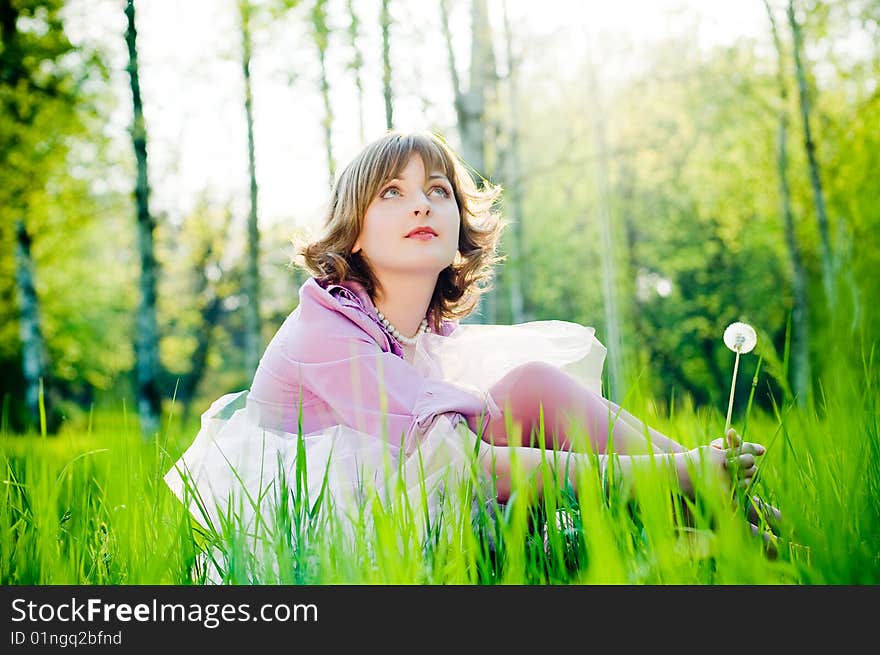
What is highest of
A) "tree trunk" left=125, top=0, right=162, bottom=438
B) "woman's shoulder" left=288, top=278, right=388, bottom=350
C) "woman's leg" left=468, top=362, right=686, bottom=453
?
"tree trunk" left=125, top=0, right=162, bottom=438

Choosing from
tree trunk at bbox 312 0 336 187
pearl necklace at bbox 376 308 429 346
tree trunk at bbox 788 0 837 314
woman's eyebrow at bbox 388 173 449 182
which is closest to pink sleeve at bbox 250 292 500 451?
pearl necklace at bbox 376 308 429 346

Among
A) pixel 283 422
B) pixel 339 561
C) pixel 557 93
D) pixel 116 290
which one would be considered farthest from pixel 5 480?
pixel 116 290

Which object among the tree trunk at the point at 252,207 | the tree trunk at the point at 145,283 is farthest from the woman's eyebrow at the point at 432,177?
the tree trunk at the point at 252,207

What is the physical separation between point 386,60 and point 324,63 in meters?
1.74

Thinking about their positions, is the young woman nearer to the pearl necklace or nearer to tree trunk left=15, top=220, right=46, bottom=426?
the pearl necklace

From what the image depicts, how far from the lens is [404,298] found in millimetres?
2176

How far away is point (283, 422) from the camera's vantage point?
2035 millimetres

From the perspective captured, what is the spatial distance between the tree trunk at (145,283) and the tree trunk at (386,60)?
2.15m

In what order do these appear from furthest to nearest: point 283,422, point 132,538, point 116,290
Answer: point 116,290 < point 283,422 < point 132,538

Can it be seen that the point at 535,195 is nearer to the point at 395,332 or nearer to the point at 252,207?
the point at 252,207

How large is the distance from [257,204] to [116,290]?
1270cm

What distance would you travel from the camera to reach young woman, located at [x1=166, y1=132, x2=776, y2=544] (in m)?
1.65

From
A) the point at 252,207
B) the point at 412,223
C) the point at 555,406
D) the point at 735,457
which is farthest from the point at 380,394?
the point at 252,207
